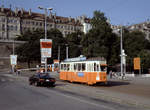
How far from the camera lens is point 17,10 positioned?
117 m

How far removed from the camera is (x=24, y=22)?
384 ft

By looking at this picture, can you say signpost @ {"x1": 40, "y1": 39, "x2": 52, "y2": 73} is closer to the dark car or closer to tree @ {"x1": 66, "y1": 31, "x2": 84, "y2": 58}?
the dark car

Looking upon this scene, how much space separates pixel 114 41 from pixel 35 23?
61814 mm

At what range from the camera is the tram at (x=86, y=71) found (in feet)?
82.6

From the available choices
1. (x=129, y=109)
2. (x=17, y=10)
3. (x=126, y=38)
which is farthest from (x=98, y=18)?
(x=129, y=109)

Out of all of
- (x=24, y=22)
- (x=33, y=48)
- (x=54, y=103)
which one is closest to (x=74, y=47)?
(x=33, y=48)

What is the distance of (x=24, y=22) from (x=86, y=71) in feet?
315

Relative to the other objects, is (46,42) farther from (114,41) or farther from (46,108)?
(114,41)

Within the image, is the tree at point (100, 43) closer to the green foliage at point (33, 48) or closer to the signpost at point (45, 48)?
the green foliage at point (33, 48)

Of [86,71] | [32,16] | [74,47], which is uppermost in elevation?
[32,16]

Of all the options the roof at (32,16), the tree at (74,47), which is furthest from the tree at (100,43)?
the roof at (32,16)

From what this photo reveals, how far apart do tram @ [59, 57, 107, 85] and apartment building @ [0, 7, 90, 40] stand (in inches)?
3290

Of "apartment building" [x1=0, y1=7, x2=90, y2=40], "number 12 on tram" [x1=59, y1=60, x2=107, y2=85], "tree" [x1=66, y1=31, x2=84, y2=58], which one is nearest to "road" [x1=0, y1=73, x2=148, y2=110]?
"number 12 on tram" [x1=59, y1=60, x2=107, y2=85]

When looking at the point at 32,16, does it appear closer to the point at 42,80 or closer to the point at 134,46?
the point at 134,46
